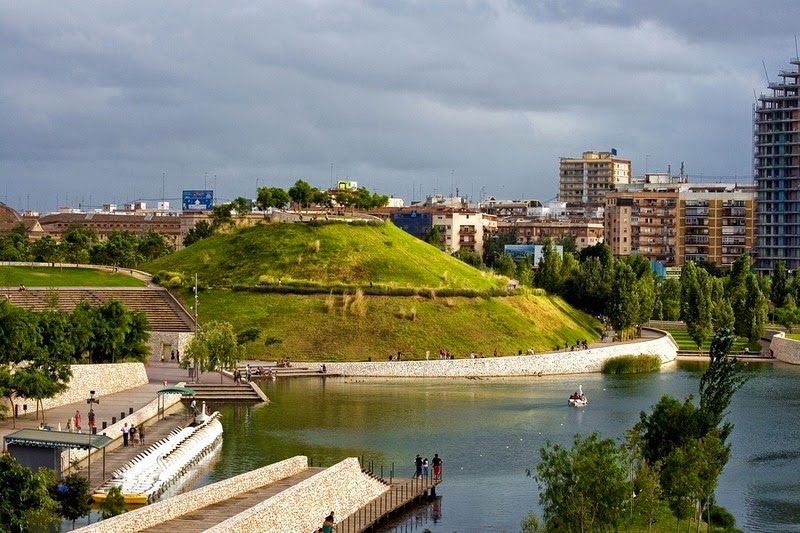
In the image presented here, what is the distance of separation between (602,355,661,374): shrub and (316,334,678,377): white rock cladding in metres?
0.60

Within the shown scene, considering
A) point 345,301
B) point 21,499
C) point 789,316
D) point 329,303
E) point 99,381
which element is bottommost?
point 21,499

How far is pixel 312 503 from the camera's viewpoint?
1834 inches

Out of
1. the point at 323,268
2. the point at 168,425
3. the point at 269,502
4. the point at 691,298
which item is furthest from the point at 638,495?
the point at 691,298

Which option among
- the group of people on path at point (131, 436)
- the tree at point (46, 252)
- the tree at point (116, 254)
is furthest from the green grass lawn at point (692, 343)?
the group of people on path at point (131, 436)

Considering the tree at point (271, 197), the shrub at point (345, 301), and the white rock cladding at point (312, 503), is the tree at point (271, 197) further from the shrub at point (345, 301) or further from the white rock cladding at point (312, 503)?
the white rock cladding at point (312, 503)

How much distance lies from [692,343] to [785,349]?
47.0ft

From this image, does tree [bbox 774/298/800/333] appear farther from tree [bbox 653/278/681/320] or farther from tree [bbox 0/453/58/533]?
tree [bbox 0/453/58/533]

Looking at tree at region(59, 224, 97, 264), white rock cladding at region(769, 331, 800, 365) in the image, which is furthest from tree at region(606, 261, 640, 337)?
tree at region(59, 224, 97, 264)

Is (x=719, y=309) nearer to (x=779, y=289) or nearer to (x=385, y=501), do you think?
(x=779, y=289)

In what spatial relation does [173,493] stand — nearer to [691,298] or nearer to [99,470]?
[99,470]

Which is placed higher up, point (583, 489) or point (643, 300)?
point (643, 300)

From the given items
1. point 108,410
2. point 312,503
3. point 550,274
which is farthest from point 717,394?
point 550,274

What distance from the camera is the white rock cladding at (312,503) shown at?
4106 centimetres

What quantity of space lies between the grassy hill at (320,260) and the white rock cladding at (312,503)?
208 feet
